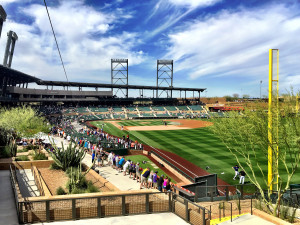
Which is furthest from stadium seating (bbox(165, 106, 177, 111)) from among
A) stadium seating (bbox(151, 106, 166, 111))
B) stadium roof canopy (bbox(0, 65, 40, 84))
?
stadium roof canopy (bbox(0, 65, 40, 84))

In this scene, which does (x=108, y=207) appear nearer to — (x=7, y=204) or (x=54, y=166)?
(x=7, y=204)

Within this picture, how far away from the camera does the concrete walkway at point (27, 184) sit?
11.3 meters

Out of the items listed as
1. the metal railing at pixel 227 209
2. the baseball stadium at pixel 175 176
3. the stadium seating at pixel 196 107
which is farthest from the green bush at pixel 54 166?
the stadium seating at pixel 196 107

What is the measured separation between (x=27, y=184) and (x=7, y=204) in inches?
132

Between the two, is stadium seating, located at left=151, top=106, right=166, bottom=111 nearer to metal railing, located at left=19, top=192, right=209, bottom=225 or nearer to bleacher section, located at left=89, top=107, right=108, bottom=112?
bleacher section, located at left=89, top=107, right=108, bottom=112

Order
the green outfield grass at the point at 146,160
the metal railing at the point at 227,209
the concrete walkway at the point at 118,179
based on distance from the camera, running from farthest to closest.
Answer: the green outfield grass at the point at 146,160, the concrete walkway at the point at 118,179, the metal railing at the point at 227,209

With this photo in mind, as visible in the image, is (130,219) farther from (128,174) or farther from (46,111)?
(46,111)

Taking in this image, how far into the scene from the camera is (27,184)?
12.7 metres

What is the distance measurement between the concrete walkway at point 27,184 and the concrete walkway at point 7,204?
0.58m

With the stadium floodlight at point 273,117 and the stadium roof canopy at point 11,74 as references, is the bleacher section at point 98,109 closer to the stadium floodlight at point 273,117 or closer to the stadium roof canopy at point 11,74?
the stadium roof canopy at point 11,74

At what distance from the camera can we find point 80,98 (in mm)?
87125

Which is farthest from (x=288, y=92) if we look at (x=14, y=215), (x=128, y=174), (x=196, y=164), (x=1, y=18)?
(x=1, y=18)

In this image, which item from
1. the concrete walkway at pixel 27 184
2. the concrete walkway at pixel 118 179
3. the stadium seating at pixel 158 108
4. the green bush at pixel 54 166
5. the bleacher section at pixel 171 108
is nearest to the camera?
the concrete walkway at pixel 27 184

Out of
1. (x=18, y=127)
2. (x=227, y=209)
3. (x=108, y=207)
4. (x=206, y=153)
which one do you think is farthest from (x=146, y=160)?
(x=108, y=207)
